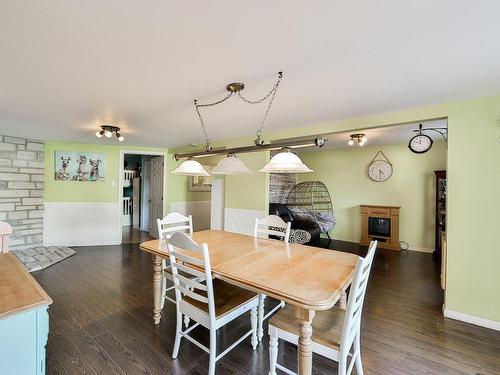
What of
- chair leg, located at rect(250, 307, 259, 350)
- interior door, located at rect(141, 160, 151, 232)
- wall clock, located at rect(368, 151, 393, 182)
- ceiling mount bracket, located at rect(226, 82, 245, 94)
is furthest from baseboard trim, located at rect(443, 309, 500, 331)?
interior door, located at rect(141, 160, 151, 232)

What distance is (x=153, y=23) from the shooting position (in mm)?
1297

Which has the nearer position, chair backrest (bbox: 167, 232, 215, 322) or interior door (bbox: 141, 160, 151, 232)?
chair backrest (bbox: 167, 232, 215, 322)

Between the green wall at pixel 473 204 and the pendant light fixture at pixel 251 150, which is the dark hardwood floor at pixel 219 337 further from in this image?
the pendant light fixture at pixel 251 150

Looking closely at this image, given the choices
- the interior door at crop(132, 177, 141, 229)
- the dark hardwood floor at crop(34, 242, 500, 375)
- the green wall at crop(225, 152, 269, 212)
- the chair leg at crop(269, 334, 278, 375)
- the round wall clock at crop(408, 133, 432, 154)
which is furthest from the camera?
the interior door at crop(132, 177, 141, 229)

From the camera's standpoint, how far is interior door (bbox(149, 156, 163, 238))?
5747 millimetres

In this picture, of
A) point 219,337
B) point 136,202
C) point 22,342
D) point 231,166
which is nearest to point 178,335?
point 219,337

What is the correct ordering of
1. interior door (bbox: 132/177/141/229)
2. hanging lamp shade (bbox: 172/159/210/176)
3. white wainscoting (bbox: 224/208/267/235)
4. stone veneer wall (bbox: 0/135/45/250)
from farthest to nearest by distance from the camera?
1. interior door (bbox: 132/177/141/229)
2. stone veneer wall (bbox: 0/135/45/250)
3. white wainscoting (bbox: 224/208/267/235)
4. hanging lamp shade (bbox: 172/159/210/176)

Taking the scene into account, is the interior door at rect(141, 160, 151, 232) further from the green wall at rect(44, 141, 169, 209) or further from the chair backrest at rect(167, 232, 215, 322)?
the chair backrest at rect(167, 232, 215, 322)

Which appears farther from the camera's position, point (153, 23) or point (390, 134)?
point (390, 134)

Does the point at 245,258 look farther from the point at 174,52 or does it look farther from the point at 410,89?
the point at 410,89

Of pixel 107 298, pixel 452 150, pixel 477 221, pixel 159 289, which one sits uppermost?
pixel 452 150

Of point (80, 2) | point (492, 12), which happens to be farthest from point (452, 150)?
point (80, 2)

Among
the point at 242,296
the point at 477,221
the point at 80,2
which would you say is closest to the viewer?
the point at 80,2

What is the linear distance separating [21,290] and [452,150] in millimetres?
3591
